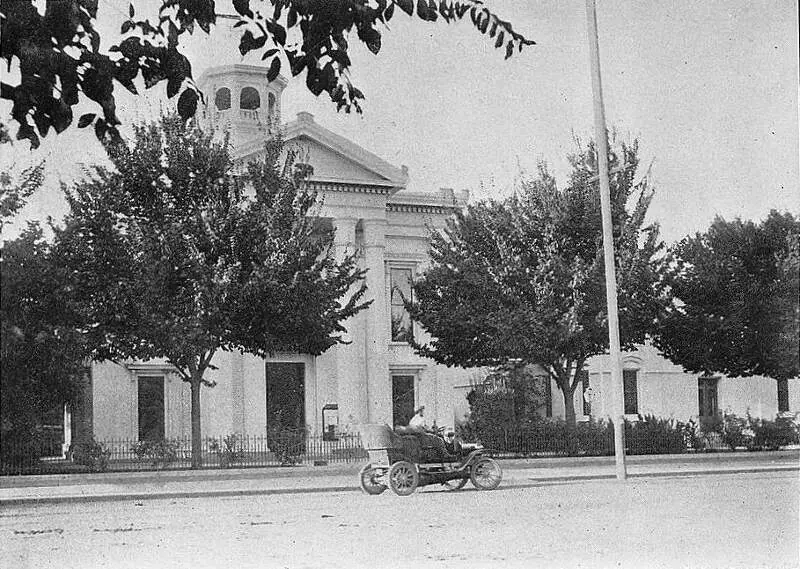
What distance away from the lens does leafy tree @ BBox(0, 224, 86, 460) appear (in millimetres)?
9601

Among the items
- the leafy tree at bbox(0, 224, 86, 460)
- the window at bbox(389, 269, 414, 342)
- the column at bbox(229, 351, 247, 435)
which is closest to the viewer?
the leafy tree at bbox(0, 224, 86, 460)

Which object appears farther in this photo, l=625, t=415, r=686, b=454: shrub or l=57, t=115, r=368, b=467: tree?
l=57, t=115, r=368, b=467: tree

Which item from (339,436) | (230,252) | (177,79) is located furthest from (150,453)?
(177,79)

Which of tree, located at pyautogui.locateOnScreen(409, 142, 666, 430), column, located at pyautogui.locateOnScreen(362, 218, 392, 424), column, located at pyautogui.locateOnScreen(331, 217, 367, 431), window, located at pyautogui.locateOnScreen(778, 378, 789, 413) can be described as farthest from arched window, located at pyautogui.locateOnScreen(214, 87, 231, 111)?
window, located at pyautogui.locateOnScreen(778, 378, 789, 413)

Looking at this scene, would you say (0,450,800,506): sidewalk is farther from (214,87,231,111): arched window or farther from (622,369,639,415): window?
(214,87,231,111): arched window

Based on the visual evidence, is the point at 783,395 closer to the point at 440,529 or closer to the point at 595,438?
the point at 595,438

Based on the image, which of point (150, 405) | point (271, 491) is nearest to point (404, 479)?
point (271, 491)

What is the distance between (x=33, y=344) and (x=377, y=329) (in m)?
5.02

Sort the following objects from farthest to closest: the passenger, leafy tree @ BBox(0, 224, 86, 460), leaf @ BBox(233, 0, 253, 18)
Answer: the passenger, leafy tree @ BBox(0, 224, 86, 460), leaf @ BBox(233, 0, 253, 18)

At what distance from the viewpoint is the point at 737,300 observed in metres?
10.6

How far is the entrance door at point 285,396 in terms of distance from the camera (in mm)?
13367

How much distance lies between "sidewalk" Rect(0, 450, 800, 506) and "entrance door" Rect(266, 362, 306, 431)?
4.19ft

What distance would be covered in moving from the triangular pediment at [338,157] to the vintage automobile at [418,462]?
3.54 meters

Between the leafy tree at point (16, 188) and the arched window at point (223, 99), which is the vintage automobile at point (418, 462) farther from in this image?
the leafy tree at point (16, 188)
